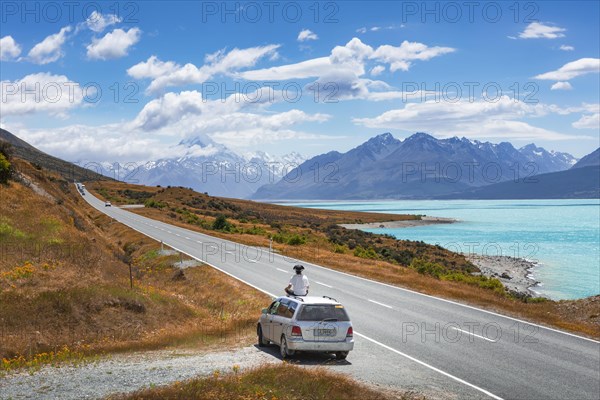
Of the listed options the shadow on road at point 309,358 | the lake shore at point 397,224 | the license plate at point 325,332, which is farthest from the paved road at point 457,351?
the lake shore at point 397,224

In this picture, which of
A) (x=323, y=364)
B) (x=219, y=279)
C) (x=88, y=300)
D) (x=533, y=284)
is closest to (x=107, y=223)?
(x=219, y=279)

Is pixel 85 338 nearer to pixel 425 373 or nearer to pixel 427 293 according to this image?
pixel 425 373

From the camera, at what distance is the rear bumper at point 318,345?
1574 centimetres

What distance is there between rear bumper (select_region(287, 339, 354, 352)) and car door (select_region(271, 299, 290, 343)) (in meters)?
0.74

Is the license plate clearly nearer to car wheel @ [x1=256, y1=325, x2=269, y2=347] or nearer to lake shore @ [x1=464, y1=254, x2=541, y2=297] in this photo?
car wheel @ [x1=256, y1=325, x2=269, y2=347]

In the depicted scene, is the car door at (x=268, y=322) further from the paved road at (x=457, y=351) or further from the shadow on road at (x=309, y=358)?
the paved road at (x=457, y=351)

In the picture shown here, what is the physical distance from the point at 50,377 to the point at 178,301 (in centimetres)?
1014

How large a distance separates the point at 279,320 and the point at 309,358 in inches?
53.6

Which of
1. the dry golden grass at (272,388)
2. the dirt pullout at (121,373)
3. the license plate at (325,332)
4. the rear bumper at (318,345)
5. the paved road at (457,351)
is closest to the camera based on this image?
the dry golden grass at (272,388)

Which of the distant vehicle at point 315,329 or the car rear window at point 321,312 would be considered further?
the car rear window at point 321,312

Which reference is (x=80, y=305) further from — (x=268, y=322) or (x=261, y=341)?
(x=268, y=322)

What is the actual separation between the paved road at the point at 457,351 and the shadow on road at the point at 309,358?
1.41ft

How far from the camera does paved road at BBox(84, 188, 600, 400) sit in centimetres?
1441

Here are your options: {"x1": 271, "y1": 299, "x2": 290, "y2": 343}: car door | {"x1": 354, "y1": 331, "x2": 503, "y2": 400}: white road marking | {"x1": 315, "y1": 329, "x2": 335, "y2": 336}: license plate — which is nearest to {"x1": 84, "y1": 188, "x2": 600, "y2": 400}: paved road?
{"x1": 354, "y1": 331, "x2": 503, "y2": 400}: white road marking
